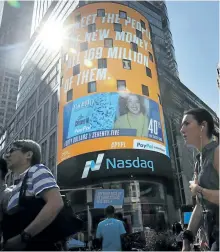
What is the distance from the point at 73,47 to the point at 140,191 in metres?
13.2

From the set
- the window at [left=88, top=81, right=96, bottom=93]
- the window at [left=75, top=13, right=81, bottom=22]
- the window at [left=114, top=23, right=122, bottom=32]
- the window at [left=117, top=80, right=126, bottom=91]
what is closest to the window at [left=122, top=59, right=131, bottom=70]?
the window at [left=117, top=80, right=126, bottom=91]

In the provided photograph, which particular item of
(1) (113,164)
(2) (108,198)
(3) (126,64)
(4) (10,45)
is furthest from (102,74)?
(4) (10,45)

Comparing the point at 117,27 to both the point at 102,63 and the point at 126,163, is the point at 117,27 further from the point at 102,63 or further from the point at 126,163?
the point at 126,163

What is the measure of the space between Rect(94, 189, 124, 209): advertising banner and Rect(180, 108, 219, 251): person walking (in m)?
9.07

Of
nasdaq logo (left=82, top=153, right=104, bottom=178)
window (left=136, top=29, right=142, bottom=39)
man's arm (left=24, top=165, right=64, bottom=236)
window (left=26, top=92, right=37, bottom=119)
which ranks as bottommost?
man's arm (left=24, top=165, right=64, bottom=236)

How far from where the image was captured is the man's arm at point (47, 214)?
1841 millimetres

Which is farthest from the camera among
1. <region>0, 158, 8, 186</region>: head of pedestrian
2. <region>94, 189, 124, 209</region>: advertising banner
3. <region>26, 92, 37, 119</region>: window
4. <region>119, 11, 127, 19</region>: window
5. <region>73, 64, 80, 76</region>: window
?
<region>26, 92, 37, 119</region>: window

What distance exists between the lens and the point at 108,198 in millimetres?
11039

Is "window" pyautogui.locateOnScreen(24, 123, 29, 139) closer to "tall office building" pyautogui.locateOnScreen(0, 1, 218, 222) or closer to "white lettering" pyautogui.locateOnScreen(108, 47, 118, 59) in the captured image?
"tall office building" pyautogui.locateOnScreen(0, 1, 218, 222)

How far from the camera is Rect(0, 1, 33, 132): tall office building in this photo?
271ft

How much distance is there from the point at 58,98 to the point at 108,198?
17.1 metres

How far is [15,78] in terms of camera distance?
87188 millimetres

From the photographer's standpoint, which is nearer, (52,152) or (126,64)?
(126,64)

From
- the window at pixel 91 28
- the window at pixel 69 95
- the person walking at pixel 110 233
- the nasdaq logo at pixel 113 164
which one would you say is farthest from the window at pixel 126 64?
the person walking at pixel 110 233
